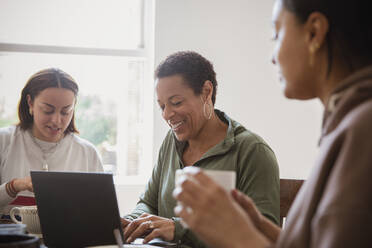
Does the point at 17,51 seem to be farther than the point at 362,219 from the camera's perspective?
Yes

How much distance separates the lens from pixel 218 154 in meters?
1.69

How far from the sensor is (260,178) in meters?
1.56

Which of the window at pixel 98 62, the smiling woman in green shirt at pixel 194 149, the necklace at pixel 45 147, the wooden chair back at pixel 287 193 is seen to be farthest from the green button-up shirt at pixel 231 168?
the window at pixel 98 62

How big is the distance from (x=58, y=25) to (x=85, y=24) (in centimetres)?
19

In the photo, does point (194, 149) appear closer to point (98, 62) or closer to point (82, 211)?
point (82, 211)

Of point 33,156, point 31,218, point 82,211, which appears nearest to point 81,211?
point 82,211

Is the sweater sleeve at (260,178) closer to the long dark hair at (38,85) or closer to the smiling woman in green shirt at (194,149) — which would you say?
the smiling woman in green shirt at (194,149)

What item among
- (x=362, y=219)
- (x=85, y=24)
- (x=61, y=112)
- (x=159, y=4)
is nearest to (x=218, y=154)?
(x=61, y=112)

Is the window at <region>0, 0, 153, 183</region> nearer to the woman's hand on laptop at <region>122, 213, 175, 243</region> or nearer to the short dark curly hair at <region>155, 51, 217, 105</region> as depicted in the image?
the short dark curly hair at <region>155, 51, 217, 105</region>

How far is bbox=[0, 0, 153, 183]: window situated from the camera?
3096 mm

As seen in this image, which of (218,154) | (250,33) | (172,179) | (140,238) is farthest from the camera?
(250,33)

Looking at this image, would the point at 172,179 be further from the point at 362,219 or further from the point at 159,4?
the point at 159,4

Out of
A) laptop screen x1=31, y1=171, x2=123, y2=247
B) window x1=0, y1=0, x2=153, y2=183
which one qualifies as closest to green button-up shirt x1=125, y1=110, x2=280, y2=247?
laptop screen x1=31, y1=171, x2=123, y2=247

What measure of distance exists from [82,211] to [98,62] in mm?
2132
